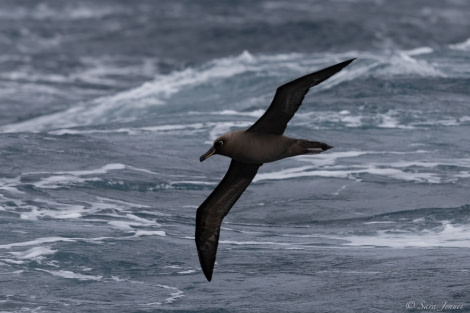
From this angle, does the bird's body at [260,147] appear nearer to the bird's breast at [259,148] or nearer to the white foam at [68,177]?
the bird's breast at [259,148]

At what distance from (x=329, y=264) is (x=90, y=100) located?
22.2 meters

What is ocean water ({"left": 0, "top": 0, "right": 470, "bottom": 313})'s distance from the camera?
16125mm

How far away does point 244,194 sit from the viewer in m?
21.9

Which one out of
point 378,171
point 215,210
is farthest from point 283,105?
point 378,171

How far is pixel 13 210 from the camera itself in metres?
20.4

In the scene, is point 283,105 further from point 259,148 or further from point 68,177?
point 68,177

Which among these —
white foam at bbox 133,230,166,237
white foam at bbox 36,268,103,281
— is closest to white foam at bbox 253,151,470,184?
white foam at bbox 133,230,166,237

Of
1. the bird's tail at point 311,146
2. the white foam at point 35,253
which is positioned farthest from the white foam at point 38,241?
the bird's tail at point 311,146

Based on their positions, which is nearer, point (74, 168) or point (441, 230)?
point (441, 230)

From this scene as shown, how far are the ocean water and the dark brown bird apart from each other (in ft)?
3.45

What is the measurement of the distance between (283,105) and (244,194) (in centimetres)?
771

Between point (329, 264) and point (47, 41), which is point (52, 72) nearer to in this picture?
point (47, 41)

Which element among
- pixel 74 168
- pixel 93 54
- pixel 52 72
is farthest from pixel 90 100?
pixel 74 168

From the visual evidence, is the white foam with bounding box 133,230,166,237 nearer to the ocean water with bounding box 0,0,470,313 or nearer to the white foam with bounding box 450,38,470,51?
the ocean water with bounding box 0,0,470,313
